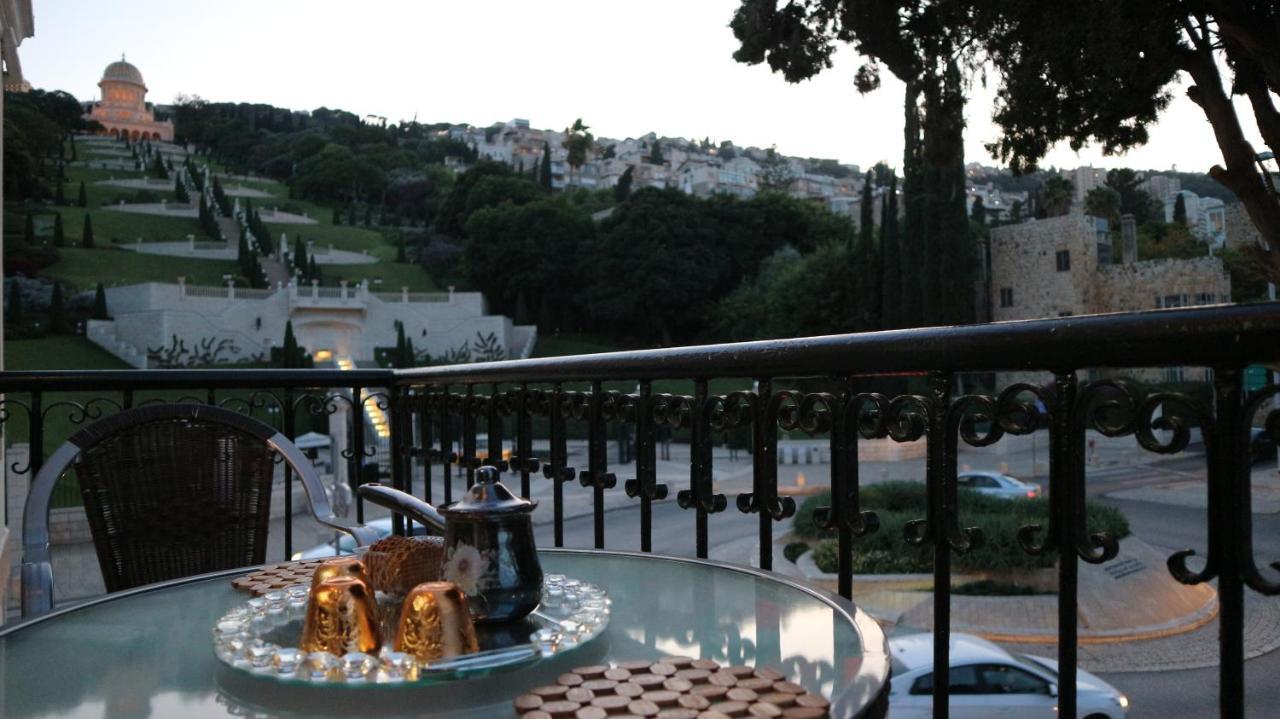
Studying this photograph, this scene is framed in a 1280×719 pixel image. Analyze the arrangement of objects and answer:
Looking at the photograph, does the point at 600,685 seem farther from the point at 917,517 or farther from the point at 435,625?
the point at 917,517

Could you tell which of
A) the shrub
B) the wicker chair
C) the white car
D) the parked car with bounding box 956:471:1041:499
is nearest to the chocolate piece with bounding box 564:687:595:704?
the wicker chair

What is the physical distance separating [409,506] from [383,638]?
0.57 ft

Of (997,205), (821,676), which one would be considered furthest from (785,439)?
(997,205)

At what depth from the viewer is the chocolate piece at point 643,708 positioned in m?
0.75

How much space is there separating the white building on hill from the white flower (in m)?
32.9

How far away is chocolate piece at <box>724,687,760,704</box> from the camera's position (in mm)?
776

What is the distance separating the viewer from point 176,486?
2.08m

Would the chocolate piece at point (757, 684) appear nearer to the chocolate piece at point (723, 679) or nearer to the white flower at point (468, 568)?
the chocolate piece at point (723, 679)

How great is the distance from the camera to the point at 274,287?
36.8 metres

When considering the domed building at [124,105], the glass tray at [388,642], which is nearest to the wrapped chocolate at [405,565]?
the glass tray at [388,642]

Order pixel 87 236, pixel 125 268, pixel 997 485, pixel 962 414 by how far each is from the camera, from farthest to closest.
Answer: pixel 87 236 < pixel 125 268 < pixel 997 485 < pixel 962 414

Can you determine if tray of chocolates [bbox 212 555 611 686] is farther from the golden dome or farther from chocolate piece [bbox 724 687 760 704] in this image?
the golden dome

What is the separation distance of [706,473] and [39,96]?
214 feet

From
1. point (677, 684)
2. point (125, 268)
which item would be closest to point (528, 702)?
point (677, 684)
